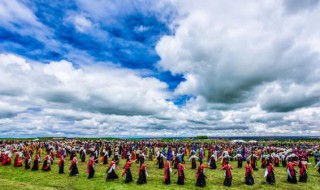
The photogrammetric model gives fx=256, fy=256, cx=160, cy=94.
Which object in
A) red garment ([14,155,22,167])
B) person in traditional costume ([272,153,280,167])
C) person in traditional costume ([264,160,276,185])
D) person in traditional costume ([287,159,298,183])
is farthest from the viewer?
person in traditional costume ([272,153,280,167])

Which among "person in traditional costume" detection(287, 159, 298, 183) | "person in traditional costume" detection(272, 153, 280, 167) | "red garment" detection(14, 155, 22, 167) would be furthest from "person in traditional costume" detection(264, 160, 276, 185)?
"red garment" detection(14, 155, 22, 167)

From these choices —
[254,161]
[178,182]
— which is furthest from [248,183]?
[254,161]

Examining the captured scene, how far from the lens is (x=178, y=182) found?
18266mm

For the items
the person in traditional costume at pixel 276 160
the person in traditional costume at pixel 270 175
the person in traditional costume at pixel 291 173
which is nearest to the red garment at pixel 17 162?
the person in traditional costume at pixel 270 175

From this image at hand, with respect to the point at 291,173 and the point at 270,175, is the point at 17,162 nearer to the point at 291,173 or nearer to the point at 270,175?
the point at 270,175

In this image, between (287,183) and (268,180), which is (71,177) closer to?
(268,180)

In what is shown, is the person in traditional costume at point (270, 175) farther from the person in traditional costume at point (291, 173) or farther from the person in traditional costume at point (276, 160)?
the person in traditional costume at point (276, 160)

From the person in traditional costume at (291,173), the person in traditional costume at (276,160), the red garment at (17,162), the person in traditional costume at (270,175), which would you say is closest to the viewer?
the person in traditional costume at (270,175)

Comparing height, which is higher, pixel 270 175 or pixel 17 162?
pixel 17 162

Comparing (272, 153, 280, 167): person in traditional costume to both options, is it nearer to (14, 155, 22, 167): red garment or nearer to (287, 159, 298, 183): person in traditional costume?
(287, 159, 298, 183): person in traditional costume

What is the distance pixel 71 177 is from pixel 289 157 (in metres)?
25.7

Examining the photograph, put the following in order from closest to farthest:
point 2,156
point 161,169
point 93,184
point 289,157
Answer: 1. point 93,184
2. point 161,169
3. point 2,156
4. point 289,157

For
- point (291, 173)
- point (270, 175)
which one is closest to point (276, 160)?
point (291, 173)

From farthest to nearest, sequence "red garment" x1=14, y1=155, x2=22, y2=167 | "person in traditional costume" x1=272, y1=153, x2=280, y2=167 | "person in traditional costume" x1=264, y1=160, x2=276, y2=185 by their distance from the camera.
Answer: "person in traditional costume" x1=272, y1=153, x2=280, y2=167
"red garment" x1=14, y1=155, x2=22, y2=167
"person in traditional costume" x1=264, y1=160, x2=276, y2=185
